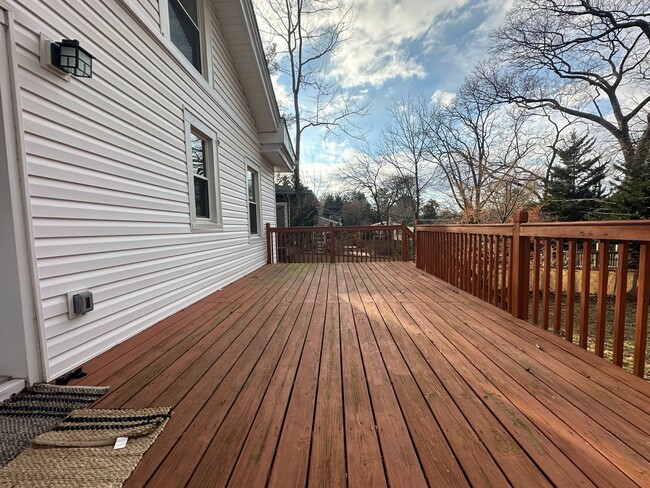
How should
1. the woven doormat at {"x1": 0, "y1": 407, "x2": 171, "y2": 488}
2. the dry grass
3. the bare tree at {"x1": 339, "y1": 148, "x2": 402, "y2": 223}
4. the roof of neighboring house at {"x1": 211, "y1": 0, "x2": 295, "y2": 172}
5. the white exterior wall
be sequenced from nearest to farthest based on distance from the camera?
the woven doormat at {"x1": 0, "y1": 407, "x2": 171, "y2": 488}, the white exterior wall, the roof of neighboring house at {"x1": 211, "y1": 0, "x2": 295, "y2": 172}, the dry grass, the bare tree at {"x1": 339, "y1": 148, "x2": 402, "y2": 223}

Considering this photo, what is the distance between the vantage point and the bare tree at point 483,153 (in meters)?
10.4

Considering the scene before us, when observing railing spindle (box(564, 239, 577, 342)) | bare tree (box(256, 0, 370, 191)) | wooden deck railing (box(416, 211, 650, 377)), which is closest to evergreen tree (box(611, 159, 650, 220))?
wooden deck railing (box(416, 211, 650, 377))

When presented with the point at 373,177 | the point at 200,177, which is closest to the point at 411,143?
the point at 373,177

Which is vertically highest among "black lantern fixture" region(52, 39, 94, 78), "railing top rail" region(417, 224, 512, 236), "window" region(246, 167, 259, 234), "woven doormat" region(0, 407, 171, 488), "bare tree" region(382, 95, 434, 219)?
"bare tree" region(382, 95, 434, 219)

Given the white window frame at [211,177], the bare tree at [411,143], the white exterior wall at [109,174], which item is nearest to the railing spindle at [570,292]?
Result: the white exterior wall at [109,174]

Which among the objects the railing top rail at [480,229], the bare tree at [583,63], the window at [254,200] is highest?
the bare tree at [583,63]

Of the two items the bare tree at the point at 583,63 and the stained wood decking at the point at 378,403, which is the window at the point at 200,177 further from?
the bare tree at the point at 583,63

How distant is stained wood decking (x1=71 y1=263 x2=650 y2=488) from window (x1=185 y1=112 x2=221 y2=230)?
177cm

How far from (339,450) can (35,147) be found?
85.8 inches

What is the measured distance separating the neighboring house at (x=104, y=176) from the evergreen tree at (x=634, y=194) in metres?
14.1

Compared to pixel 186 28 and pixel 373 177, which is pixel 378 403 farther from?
pixel 373 177

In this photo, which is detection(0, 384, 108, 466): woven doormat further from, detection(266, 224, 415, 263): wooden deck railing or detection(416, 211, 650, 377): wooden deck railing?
detection(266, 224, 415, 263): wooden deck railing

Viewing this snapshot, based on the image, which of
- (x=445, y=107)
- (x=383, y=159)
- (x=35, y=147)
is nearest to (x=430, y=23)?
(x=445, y=107)

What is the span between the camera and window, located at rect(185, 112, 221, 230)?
3.79m
